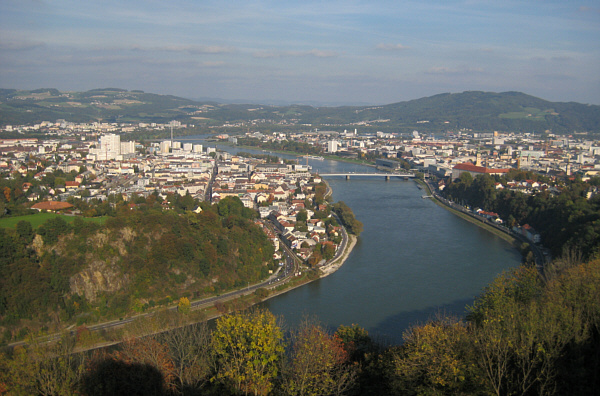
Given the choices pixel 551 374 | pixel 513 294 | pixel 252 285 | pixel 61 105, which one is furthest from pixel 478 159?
pixel 61 105

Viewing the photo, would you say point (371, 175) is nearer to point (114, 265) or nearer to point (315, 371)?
point (114, 265)

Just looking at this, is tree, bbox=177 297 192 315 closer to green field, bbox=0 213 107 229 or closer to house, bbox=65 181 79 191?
green field, bbox=0 213 107 229

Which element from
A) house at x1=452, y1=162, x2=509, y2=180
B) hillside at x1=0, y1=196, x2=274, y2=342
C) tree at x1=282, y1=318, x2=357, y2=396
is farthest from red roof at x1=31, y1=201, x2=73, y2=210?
house at x1=452, y1=162, x2=509, y2=180

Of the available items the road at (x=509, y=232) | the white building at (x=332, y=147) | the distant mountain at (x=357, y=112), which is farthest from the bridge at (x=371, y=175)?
the distant mountain at (x=357, y=112)

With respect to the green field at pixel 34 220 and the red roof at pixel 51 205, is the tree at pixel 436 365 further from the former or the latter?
the red roof at pixel 51 205

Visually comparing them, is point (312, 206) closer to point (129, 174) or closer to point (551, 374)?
→ point (129, 174)

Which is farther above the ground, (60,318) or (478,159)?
(478,159)
